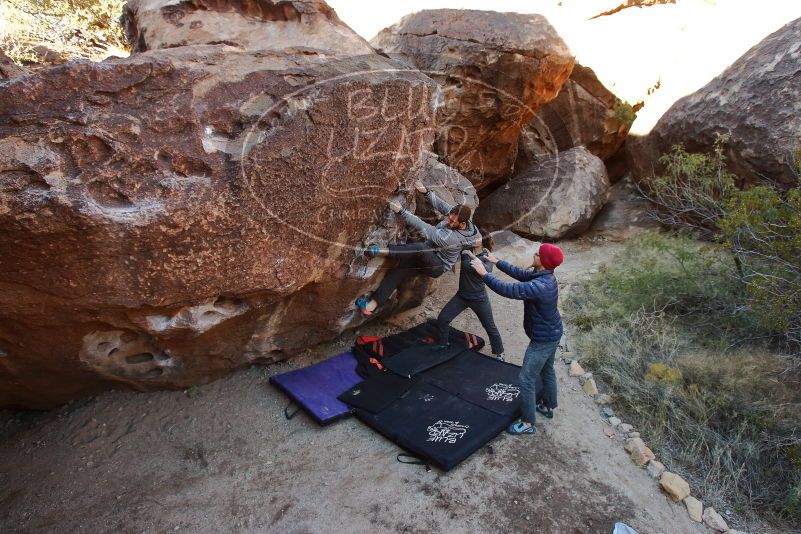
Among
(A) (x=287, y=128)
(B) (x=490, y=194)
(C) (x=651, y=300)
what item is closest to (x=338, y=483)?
(A) (x=287, y=128)

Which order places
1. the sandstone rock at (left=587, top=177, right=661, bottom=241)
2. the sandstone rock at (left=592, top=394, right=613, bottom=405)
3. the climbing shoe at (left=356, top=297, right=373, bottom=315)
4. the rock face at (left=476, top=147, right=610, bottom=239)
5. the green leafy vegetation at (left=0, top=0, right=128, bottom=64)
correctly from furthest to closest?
the sandstone rock at (left=587, top=177, right=661, bottom=241)
the rock face at (left=476, top=147, right=610, bottom=239)
the green leafy vegetation at (left=0, top=0, right=128, bottom=64)
the climbing shoe at (left=356, top=297, right=373, bottom=315)
the sandstone rock at (left=592, top=394, right=613, bottom=405)

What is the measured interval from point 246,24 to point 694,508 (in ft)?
14.2

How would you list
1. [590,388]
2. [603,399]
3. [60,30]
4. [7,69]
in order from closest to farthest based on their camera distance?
[7,69], [603,399], [590,388], [60,30]

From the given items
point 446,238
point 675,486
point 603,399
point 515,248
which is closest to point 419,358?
point 446,238

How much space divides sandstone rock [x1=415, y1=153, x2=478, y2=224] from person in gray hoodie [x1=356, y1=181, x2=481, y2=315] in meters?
0.19

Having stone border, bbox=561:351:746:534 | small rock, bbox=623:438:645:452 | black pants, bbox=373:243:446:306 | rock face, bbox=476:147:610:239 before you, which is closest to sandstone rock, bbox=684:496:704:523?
stone border, bbox=561:351:746:534

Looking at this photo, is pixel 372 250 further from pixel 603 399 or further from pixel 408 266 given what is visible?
pixel 603 399

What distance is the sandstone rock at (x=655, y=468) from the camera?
3.12 metres

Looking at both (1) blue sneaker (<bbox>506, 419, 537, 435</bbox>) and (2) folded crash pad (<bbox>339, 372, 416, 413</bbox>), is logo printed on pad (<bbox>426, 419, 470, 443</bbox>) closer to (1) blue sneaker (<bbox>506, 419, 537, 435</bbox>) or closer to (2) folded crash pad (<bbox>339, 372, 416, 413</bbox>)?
(1) blue sneaker (<bbox>506, 419, 537, 435</bbox>)

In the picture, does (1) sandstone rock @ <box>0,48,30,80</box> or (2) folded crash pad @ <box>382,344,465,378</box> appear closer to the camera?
(1) sandstone rock @ <box>0,48,30,80</box>

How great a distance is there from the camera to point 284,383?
3.74 m

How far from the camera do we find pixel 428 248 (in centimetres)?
401

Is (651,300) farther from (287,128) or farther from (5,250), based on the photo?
(5,250)

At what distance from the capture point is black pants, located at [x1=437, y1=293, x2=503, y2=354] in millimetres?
4156
